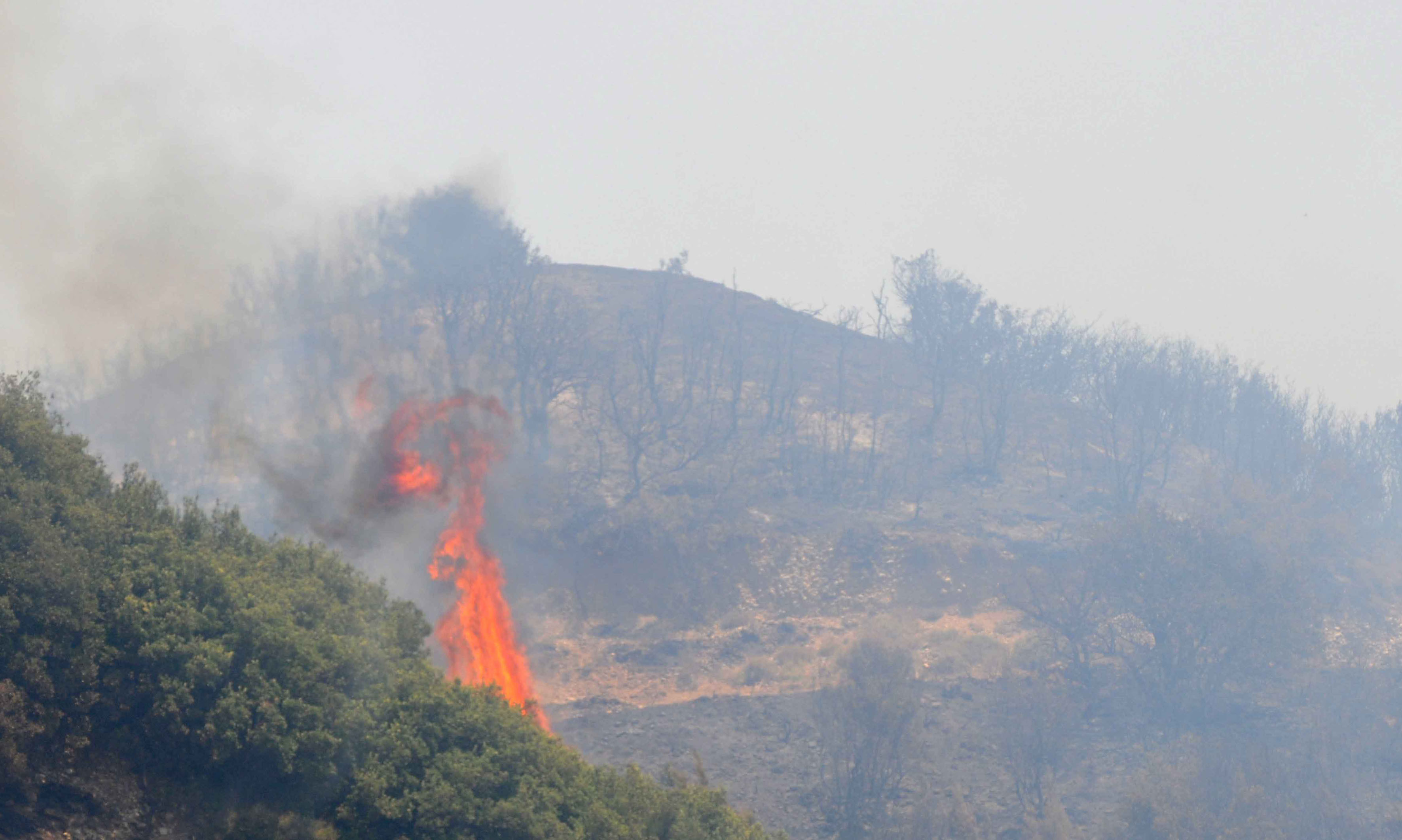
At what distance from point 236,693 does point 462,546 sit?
1076 inches

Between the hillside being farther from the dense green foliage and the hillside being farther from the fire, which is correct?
the dense green foliage

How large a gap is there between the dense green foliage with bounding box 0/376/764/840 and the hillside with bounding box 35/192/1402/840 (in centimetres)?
1581

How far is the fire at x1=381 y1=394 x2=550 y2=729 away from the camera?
44.9 meters

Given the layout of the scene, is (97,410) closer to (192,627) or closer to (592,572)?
(592,572)

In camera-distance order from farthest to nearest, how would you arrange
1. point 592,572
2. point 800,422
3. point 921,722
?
point 800,422
point 592,572
point 921,722

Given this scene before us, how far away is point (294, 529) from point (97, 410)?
4590cm

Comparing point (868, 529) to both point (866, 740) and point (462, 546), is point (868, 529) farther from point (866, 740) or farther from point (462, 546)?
point (462, 546)

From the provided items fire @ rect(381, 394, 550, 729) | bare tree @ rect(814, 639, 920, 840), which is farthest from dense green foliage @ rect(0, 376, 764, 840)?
bare tree @ rect(814, 639, 920, 840)

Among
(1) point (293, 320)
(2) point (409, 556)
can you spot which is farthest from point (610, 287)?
(2) point (409, 556)

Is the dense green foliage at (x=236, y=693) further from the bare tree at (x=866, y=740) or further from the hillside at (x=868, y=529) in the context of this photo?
the bare tree at (x=866, y=740)

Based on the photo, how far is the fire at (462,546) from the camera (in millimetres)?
44938

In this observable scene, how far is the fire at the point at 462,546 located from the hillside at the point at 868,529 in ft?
6.57

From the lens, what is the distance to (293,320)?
78.4 meters

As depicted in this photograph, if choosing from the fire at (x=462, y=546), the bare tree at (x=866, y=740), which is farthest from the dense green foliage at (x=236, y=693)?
A: the bare tree at (x=866, y=740)
